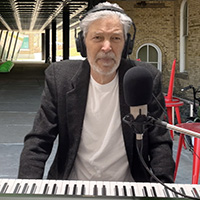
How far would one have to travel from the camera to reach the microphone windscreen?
49.1 inches

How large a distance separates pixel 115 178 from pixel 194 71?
49.1 ft

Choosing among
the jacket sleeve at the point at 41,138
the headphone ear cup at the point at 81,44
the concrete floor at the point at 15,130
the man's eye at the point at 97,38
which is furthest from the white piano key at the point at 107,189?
the concrete floor at the point at 15,130

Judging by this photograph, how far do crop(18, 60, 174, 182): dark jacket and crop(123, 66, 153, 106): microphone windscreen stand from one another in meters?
0.74

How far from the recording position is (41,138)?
205 centimetres

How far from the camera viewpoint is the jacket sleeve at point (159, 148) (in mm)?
1981

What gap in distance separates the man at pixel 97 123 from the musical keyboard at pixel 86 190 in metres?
0.59

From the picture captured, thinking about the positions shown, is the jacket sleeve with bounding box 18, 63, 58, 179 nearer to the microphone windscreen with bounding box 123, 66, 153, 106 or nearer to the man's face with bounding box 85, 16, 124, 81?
the man's face with bounding box 85, 16, 124, 81

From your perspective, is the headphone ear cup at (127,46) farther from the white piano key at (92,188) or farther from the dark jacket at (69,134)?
the white piano key at (92,188)

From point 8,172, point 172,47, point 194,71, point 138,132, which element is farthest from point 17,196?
point 172,47

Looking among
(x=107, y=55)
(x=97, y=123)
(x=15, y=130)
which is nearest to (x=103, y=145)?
(x=97, y=123)

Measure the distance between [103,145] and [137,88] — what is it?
0.80 metres

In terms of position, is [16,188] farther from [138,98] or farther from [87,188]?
[138,98]

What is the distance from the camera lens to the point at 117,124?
2.06 meters

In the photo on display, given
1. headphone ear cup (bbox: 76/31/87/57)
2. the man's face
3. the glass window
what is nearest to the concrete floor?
headphone ear cup (bbox: 76/31/87/57)
